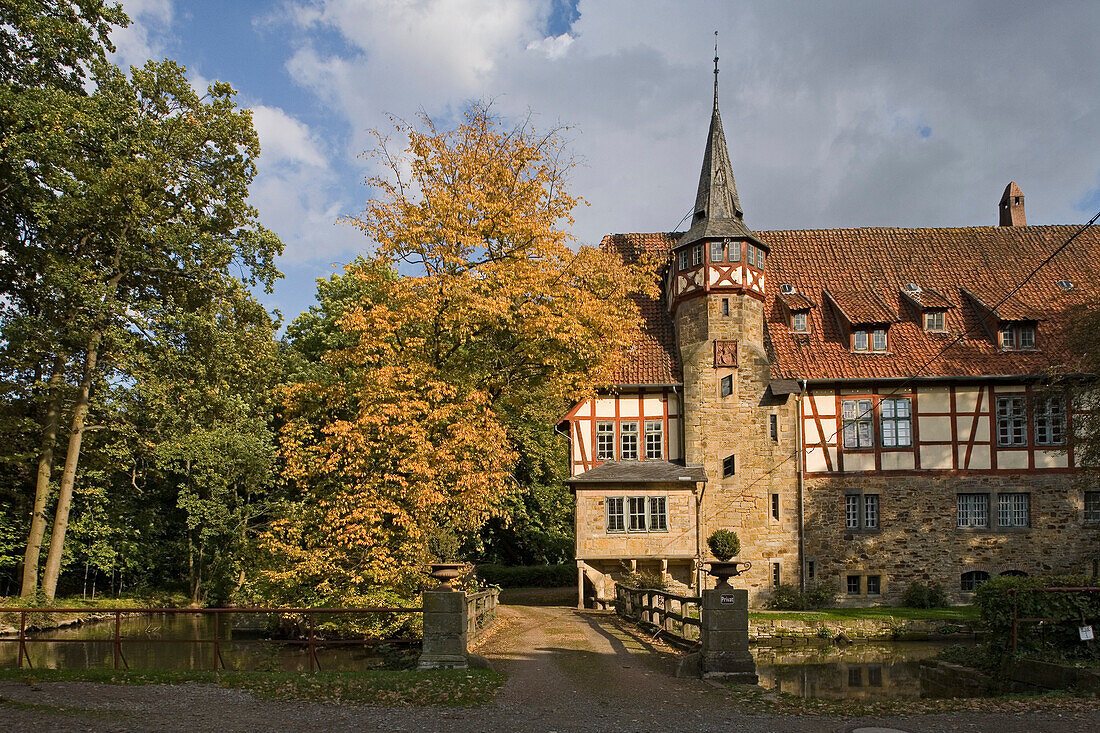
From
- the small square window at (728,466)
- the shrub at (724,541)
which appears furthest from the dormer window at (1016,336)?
the shrub at (724,541)

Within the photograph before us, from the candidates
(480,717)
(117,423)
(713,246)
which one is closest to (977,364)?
(713,246)

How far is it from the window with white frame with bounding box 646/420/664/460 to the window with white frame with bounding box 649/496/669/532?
1.70 m

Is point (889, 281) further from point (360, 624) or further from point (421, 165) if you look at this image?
point (360, 624)

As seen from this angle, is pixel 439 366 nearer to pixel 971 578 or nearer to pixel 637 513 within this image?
pixel 637 513

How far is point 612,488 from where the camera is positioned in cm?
2467

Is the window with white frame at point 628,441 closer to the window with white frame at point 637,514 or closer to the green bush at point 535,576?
the window with white frame at point 637,514

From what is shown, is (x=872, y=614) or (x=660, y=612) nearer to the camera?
(x=660, y=612)

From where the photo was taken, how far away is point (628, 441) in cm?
2589

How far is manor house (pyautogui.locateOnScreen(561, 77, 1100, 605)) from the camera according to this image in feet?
81.4

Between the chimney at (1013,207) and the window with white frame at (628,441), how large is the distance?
17406 millimetres

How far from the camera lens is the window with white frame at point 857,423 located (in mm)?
25719

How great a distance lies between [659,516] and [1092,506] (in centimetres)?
1304

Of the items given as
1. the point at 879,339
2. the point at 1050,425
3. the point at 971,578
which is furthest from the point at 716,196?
the point at 971,578

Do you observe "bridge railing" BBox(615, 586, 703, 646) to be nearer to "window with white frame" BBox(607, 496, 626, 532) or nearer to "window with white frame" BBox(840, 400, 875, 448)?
"window with white frame" BBox(607, 496, 626, 532)
